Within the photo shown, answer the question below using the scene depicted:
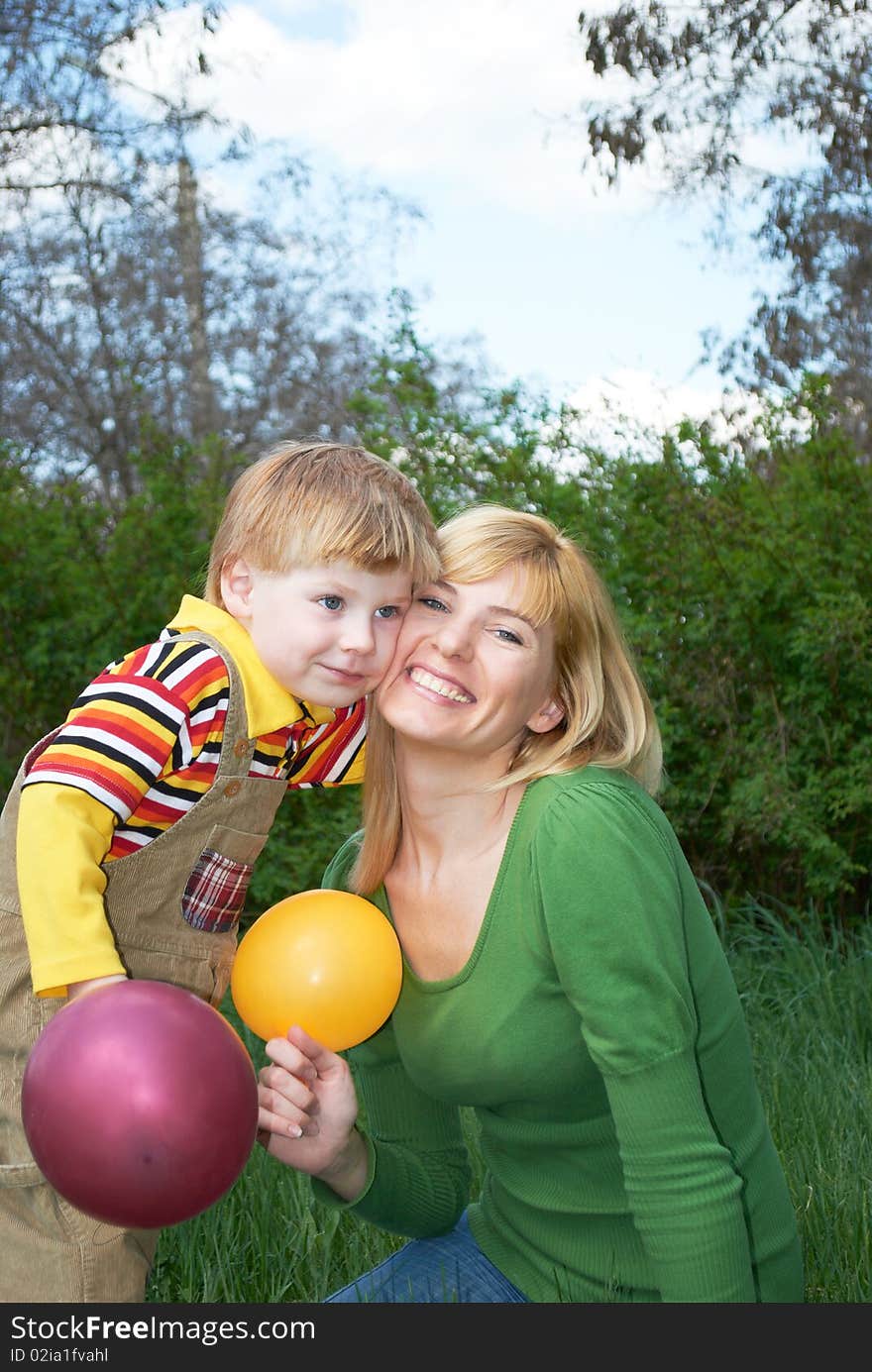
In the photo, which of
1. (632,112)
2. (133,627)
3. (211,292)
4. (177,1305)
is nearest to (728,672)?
(133,627)

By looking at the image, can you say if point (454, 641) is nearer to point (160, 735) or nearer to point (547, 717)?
point (547, 717)

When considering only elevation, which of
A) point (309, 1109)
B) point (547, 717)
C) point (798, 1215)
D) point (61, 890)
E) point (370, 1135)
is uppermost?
point (547, 717)

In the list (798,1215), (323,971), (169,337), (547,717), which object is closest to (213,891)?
(323,971)

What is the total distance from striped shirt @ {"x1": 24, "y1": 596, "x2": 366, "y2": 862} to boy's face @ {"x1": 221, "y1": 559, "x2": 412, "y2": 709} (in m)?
0.05

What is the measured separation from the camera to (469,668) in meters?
2.30

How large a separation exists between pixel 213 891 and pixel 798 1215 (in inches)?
60.5

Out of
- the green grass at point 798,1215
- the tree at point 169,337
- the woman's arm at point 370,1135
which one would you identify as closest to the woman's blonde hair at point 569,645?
the woman's arm at point 370,1135

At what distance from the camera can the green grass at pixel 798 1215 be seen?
2811mm

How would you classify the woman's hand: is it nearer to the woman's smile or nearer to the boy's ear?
the woman's smile

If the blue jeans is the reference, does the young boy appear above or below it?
above

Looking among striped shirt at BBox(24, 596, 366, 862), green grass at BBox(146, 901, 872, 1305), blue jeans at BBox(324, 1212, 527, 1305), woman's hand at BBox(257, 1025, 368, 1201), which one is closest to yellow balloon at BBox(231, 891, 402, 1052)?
woman's hand at BBox(257, 1025, 368, 1201)

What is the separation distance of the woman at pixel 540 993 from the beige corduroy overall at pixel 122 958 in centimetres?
28

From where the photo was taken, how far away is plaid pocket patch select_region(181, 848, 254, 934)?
2.38 m

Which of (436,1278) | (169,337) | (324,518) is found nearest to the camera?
(324,518)
